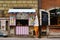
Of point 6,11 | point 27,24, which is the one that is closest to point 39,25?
point 27,24

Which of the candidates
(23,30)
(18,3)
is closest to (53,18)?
(23,30)

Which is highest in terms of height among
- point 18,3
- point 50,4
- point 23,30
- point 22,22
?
point 18,3

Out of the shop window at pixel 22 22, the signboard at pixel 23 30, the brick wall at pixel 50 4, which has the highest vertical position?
the brick wall at pixel 50 4

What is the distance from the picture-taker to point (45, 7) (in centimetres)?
2483

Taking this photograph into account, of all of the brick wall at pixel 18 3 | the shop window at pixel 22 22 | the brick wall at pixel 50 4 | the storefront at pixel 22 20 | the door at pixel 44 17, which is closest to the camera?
the storefront at pixel 22 20

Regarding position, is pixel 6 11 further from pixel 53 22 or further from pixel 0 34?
pixel 53 22

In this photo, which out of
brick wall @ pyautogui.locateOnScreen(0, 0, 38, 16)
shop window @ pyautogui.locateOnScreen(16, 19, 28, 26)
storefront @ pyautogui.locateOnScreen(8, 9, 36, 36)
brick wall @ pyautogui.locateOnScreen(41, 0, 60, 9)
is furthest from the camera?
brick wall @ pyautogui.locateOnScreen(41, 0, 60, 9)

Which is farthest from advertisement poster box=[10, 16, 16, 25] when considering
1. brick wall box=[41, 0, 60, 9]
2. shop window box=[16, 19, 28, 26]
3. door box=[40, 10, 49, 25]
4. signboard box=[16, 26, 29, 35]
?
brick wall box=[41, 0, 60, 9]

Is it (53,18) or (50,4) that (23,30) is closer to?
(53,18)

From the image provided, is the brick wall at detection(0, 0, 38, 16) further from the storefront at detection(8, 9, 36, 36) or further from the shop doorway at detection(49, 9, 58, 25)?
the shop doorway at detection(49, 9, 58, 25)

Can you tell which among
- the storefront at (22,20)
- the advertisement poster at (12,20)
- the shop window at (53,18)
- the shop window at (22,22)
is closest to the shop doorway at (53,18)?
the shop window at (53,18)

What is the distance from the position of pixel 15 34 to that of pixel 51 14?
390 cm

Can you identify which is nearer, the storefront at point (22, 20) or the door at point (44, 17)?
the storefront at point (22, 20)

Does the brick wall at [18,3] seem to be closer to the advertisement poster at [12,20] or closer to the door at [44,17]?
the advertisement poster at [12,20]
